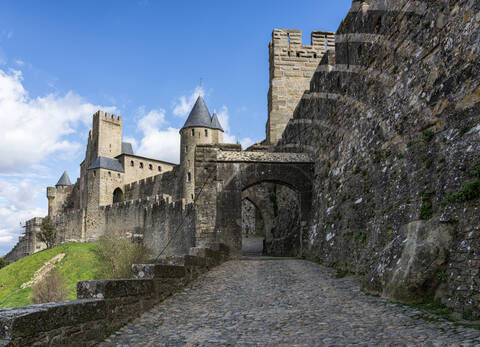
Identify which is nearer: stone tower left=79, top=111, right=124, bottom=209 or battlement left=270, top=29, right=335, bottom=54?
battlement left=270, top=29, right=335, bottom=54

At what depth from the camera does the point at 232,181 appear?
11688 mm

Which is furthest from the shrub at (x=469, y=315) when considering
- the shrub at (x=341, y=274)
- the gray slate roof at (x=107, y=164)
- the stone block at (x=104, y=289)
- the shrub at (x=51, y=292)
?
the gray slate roof at (x=107, y=164)

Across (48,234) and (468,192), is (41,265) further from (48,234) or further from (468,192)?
(468,192)

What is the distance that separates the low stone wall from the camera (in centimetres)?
340

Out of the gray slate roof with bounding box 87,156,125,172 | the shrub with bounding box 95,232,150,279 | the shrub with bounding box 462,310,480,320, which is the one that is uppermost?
the gray slate roof with bounding box 87,156,125,172

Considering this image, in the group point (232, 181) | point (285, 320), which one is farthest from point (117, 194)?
point (285, 320)

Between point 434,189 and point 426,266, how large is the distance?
108cm

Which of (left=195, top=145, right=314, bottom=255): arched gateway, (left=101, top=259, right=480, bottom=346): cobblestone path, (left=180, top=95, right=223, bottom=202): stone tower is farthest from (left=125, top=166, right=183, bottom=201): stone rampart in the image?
(left=101, top=259, right=480, bottom=346): cobblestone path

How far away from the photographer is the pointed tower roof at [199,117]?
41156 millimetres

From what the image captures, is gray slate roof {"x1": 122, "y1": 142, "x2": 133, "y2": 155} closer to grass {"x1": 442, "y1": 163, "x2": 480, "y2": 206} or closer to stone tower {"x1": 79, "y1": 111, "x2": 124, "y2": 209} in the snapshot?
stone tower {"x1": 79, "y1": 111, "x2": 124, "y2": 209}

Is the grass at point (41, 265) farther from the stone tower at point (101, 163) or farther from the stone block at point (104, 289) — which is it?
the stone block at point (104, 289)

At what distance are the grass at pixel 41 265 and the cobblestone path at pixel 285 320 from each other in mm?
18103

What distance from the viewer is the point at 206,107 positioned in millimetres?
42875

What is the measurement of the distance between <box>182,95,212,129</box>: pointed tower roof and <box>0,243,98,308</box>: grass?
576 inches
